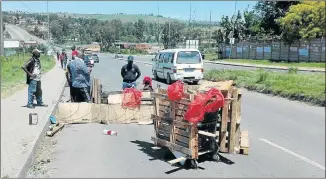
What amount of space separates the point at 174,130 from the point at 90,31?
15604 cm

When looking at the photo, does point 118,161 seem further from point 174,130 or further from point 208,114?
point 208,114

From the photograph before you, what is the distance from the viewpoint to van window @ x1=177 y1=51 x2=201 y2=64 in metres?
22.1

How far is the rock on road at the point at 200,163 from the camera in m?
6.67

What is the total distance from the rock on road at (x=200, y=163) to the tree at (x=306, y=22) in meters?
31.9

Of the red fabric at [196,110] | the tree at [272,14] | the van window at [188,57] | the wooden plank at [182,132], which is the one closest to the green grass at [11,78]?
the van window at [188,57]

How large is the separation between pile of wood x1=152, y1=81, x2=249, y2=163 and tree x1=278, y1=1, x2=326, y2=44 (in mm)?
34809

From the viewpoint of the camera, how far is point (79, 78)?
38.3 ft

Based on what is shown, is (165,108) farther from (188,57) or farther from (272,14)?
(272,14)

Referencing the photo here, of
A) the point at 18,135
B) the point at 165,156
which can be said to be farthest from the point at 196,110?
the point at 18,135

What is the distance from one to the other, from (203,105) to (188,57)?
51.7ft

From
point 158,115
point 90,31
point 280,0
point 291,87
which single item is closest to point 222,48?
point 280,0

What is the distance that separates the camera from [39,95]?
1359 cm

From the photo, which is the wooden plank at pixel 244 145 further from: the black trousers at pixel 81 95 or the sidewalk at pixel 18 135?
the black trousers at pixel 81 95

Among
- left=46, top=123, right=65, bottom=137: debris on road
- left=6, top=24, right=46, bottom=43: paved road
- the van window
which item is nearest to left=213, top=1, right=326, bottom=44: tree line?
the van window
